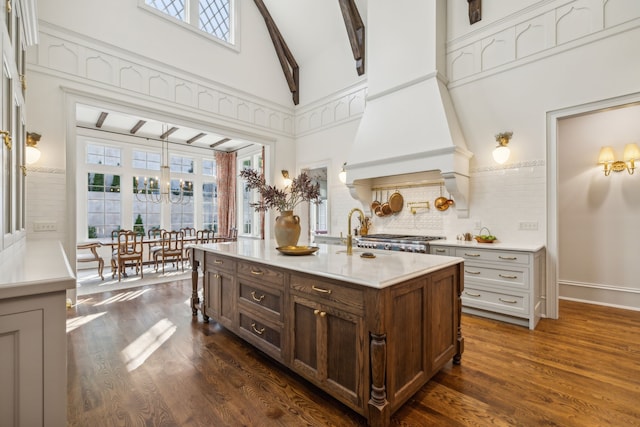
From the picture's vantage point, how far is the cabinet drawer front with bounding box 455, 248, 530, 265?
306 centimetres

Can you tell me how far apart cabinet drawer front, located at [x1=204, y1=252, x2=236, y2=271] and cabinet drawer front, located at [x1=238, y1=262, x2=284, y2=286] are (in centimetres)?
17

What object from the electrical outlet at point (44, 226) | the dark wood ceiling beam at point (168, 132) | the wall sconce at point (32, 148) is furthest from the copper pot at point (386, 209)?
the dark wood ceiling beam at point (168, 132)

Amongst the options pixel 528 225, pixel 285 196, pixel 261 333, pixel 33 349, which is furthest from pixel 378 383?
pixel 528 225

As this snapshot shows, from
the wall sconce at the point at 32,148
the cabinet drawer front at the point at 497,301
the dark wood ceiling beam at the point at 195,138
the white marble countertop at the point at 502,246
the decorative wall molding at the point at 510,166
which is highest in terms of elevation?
the dark wood ceiling beam at the point at 195,138

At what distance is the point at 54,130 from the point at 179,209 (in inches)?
176

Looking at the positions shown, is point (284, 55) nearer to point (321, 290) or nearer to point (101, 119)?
point (101, 119)

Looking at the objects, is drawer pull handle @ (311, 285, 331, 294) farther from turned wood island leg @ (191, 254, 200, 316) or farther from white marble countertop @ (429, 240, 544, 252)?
white marble countertop @ (429, 240, 544, 252)

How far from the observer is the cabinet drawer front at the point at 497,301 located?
306cm

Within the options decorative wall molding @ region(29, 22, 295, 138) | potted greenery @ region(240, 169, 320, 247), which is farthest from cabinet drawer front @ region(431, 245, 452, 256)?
decorative wall molding @ region(29, 22, 295, 138)

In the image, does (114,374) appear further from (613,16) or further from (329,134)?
(613,16)

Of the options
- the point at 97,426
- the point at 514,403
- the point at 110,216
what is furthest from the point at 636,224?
the point at 110,216

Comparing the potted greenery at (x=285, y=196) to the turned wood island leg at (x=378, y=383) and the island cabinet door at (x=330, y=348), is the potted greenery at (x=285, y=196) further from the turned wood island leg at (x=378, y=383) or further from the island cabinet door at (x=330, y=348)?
the turned wood island leg at (x=378, y=383)

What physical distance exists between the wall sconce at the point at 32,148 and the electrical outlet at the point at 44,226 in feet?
2.46

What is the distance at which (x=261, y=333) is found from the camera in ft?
7.50
